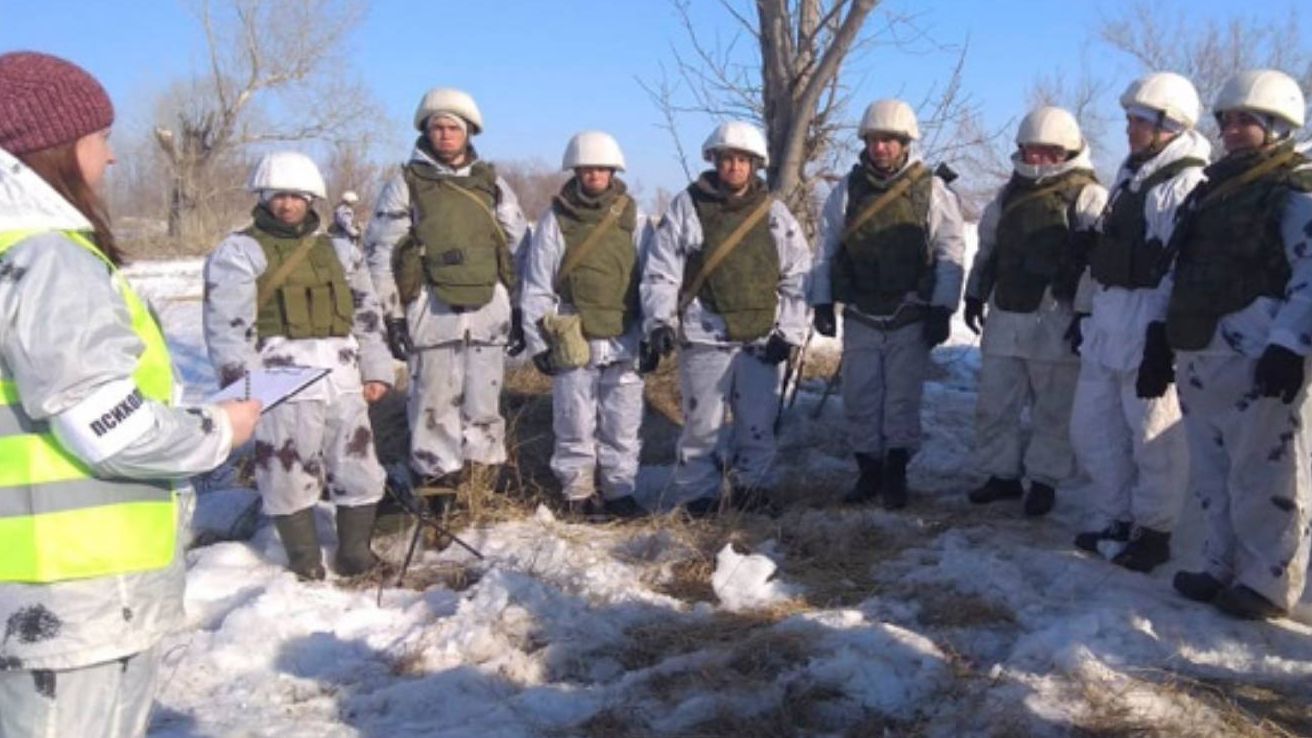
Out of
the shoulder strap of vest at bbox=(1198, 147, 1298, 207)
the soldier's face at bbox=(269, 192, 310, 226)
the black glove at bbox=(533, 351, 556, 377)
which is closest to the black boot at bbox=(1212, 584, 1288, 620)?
the shoulder strap of vest at bbox=(1198, 147, 1298, 207)

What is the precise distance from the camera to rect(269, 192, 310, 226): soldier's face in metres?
4.81

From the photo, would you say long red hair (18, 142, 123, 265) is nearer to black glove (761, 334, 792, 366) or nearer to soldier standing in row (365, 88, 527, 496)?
soldier standing in row (365, 88, 527, 496)

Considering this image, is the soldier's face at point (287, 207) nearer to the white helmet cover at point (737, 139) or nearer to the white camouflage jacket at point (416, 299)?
the white camouflage jacket at point (416, 299)

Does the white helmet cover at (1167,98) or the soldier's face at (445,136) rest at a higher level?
the white helmet cover at (1167,98)

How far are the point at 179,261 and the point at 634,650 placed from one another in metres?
22.1

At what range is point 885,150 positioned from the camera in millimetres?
5797

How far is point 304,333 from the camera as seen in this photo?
486 centimetres

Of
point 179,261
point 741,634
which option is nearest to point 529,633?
point 741,634

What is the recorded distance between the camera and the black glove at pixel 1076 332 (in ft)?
17.8

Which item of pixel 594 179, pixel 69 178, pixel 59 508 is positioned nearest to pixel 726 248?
pixel 594 179

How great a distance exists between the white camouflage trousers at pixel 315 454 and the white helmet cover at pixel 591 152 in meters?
1.68

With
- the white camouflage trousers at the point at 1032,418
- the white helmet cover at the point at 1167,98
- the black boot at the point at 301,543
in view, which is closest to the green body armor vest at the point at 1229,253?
the white helmet cover at the point at 1167,98

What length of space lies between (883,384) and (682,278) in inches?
49.3

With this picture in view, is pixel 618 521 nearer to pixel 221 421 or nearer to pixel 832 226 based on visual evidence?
pixel 832 226
